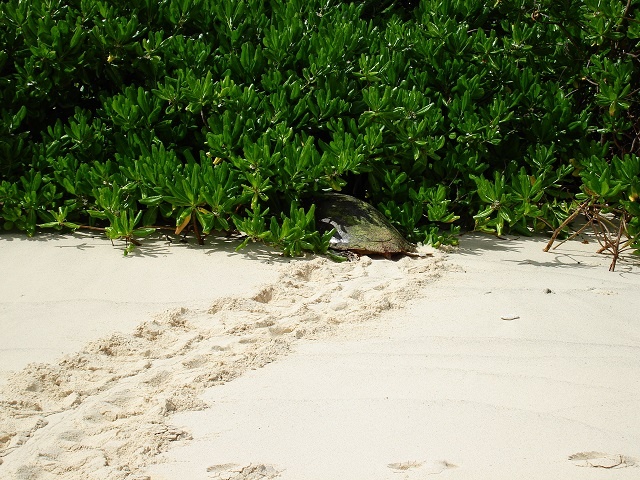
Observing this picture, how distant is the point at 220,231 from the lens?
5.04 m

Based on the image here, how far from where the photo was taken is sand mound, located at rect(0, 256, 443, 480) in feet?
8.52

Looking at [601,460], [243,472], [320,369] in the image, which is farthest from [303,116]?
[601,460]

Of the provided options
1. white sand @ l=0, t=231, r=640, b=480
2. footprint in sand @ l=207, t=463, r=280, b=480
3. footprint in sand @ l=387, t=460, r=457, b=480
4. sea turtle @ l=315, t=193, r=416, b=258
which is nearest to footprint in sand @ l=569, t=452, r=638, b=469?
white sand @ l=0, t=231, r=640, b=480

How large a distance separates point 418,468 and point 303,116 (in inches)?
122

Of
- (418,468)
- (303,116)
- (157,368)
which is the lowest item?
(157,368)

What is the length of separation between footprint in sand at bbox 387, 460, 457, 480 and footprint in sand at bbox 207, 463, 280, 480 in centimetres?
A: 36

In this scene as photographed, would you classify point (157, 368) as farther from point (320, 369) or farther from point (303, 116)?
point (303, 116)

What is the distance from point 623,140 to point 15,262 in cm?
405

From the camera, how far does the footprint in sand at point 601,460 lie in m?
2.44

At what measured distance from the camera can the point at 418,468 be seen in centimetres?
244

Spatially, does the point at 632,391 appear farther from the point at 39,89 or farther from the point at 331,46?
the point at 39,89

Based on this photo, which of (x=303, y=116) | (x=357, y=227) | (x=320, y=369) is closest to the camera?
(x=320, y=369)

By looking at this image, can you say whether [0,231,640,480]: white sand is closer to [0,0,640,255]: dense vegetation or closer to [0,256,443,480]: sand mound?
[0,256,443,480]: sand mound

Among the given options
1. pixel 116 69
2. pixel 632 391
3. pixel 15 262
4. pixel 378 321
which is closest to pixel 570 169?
pixel 378 321
